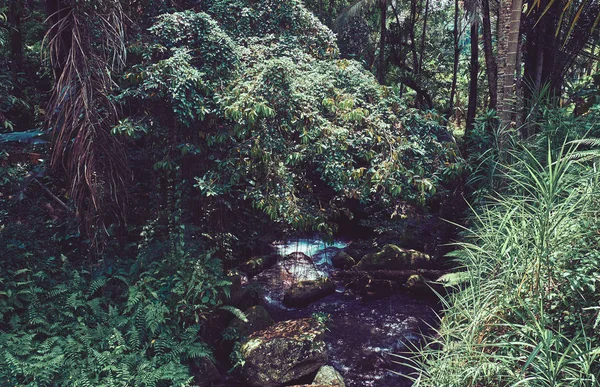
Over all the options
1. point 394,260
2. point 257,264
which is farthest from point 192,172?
point 394,260

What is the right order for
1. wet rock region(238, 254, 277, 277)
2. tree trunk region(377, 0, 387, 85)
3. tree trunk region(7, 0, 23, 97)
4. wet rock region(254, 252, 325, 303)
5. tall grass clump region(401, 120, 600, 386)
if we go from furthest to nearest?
tree trunk region(377, 0, 387, 85), tree trunk region(7, 0, 23, 97), wet rock region(254, 252, 325, 303), wet rock region(238, 254, 277, 277), tall grass clump region(401, 120, 600, 386)

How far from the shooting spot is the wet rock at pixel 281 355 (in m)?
5.12

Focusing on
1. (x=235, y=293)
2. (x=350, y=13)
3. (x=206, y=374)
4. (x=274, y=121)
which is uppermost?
(x=350, y=13)

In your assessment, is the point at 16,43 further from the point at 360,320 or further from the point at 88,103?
the point at 360,320

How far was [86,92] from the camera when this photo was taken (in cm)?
485

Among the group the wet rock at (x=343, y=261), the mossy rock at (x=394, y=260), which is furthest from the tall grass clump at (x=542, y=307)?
the wet rock at (x=343, y=261)

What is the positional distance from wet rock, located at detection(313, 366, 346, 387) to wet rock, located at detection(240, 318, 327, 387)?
0.15 m

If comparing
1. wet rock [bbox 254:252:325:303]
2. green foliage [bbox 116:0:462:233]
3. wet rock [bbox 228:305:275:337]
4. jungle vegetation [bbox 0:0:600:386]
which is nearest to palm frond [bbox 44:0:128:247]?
jungle vegetation [bbox 0:0:600:386]

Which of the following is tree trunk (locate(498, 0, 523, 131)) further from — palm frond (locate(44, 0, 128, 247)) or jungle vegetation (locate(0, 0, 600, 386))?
palm frond (locate(44, 0, 128, 247))

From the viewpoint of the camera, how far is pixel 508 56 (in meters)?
6.05

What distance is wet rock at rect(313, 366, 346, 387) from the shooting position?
5.10 metres

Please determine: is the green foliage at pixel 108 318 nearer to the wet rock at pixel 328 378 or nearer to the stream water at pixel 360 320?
the wet rock at pixel 328 378

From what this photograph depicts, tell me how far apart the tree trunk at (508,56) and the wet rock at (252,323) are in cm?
448

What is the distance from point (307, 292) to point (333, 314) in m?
0.62
